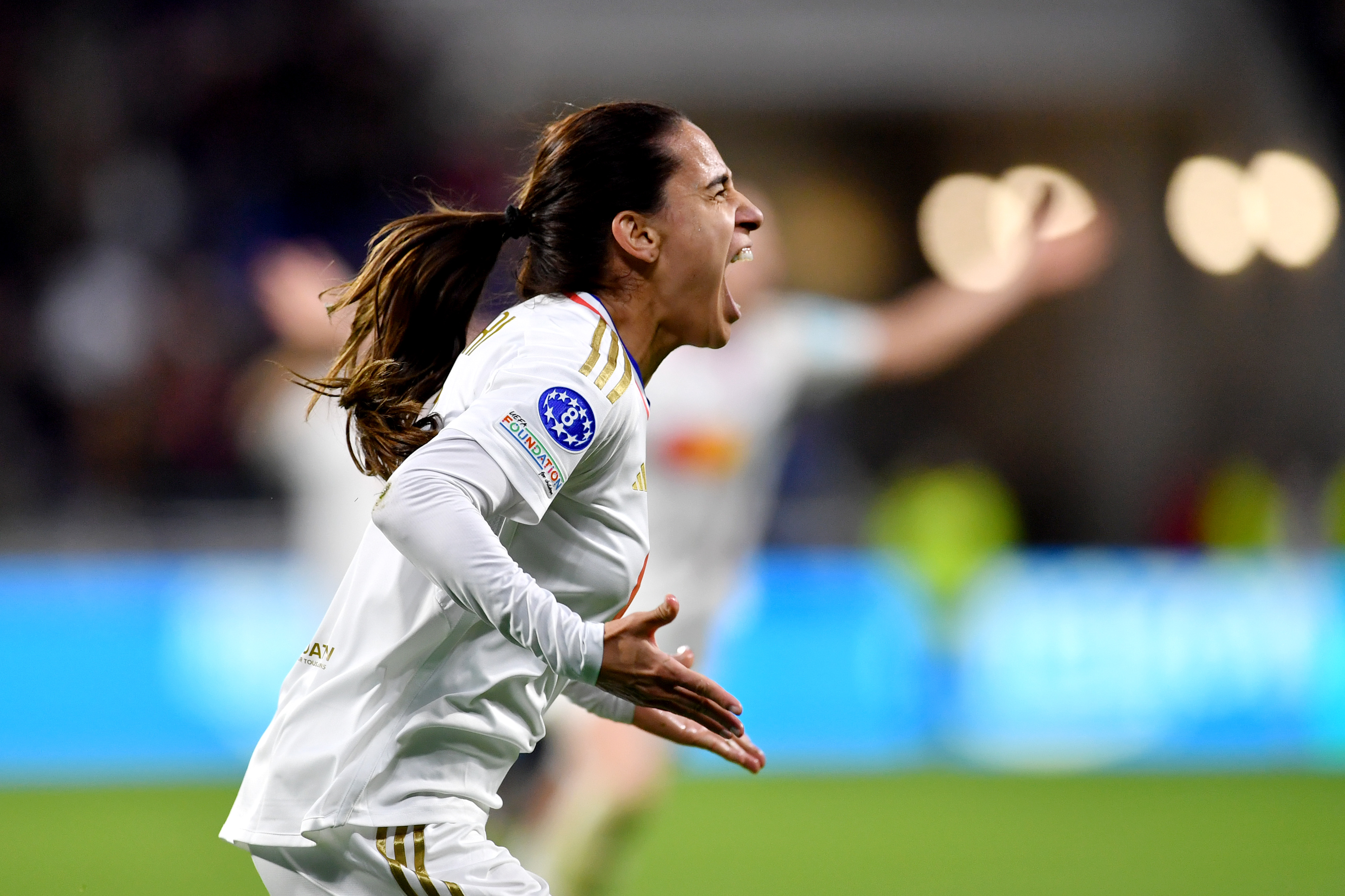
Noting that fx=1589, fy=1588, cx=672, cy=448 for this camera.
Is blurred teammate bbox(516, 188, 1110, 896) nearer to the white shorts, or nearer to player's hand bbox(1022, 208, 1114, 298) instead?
player's hand bbox(1022, 208, 1114, 298)

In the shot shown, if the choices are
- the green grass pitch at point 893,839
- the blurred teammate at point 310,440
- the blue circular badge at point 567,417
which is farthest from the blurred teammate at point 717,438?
the blue circular badge at point 567,417

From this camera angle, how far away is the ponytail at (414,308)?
2324mm

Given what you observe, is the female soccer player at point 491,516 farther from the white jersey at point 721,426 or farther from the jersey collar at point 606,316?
the white jersey at point 721,426

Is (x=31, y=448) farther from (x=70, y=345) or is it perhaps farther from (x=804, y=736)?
(x=804, y=736)

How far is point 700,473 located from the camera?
5246 millimetres

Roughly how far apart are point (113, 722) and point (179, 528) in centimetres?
108

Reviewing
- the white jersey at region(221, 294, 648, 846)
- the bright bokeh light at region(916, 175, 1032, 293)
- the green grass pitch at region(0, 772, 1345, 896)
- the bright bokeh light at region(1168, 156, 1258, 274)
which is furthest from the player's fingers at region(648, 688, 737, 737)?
the bright bokeh light at region(1168, 156, 1258, 274)

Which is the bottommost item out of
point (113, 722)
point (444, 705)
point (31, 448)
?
point (444, 705)

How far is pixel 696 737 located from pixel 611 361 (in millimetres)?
660

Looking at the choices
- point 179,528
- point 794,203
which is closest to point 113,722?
point 179,528

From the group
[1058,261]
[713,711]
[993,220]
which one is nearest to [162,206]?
[993,220]

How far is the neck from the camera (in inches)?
94.6

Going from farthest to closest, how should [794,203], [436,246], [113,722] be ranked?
[794,203]
[113,722]
[436,246]

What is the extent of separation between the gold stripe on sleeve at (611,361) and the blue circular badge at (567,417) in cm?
5
